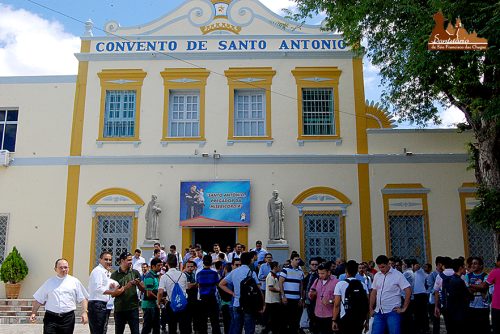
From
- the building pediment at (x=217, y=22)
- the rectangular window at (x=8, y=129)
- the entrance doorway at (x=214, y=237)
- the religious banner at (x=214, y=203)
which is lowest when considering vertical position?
the entrance doorway at (x=214, y=237)

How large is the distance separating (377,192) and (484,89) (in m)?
6.35

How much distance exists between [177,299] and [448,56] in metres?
7.01

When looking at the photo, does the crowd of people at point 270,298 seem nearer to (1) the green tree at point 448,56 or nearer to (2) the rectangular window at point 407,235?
(1) the green tree at point 448,56

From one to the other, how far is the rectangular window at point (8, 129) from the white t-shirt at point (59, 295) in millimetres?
11327

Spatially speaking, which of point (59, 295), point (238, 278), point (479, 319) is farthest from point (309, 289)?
point (59, 295)

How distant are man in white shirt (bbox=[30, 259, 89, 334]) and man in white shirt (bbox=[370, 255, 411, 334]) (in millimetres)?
4353

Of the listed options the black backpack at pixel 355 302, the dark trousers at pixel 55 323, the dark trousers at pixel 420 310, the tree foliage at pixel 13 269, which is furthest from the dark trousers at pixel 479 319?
the tree foliage at pixel 13 269

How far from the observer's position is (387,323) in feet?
27.0

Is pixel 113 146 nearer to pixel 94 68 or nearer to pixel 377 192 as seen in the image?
pixel 94 68

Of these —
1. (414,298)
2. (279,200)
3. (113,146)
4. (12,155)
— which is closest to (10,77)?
(12,155)

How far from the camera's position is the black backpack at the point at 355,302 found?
316 inches

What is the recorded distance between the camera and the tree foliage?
16.4m

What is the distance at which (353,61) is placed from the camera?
59.2 ft

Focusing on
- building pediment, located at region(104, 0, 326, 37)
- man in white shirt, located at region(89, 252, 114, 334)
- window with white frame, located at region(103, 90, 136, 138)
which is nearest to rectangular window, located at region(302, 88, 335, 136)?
building pediment, located at region(104, 0, 326, 37)
